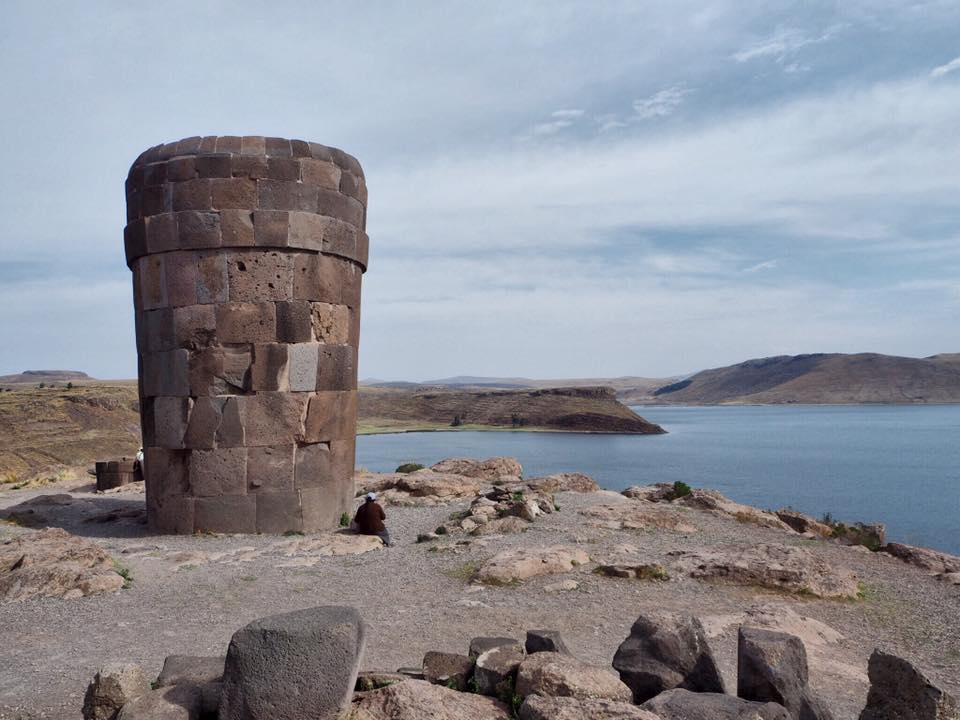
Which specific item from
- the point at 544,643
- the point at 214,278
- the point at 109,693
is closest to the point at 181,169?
the point at 214,278

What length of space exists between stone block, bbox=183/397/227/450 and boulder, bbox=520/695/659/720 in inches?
323

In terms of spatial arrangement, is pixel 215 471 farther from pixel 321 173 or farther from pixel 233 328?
pixel 321 173

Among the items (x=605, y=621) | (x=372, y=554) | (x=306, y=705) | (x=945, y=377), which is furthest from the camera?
(x=945, y=377)

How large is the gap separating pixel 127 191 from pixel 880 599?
11917 mm

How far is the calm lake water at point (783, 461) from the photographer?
27.0 m

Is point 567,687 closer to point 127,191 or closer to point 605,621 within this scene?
point 605,621

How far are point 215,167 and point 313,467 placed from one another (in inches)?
188

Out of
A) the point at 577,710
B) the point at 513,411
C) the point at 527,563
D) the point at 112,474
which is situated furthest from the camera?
the point at 513,411

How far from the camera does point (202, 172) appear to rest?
11.6m

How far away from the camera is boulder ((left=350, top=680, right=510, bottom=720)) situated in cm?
457

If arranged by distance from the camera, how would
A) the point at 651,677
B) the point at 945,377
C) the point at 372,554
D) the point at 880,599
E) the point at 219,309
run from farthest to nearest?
the point at 945,377 → the point at 219,309 → the point at 372,554 → the point at 880,599 → the point at 651,677

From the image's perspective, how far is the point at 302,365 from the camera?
38.8 feet

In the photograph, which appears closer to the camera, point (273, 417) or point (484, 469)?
point (273, 417)

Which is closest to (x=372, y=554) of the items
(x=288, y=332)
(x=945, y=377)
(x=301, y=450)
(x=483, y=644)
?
(x=301, y=450)
